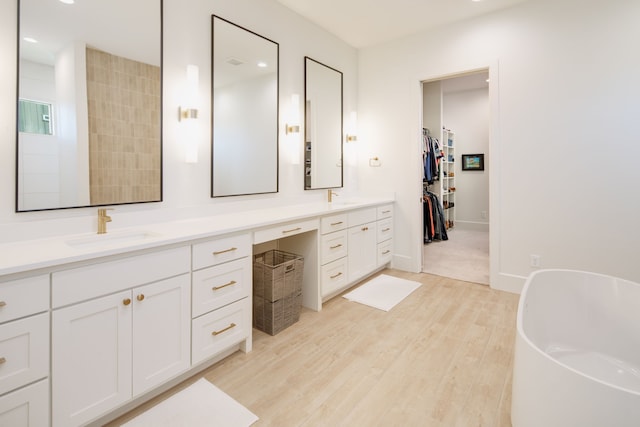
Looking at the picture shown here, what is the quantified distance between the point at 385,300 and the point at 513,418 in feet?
5.35

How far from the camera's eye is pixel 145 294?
5.27 feet

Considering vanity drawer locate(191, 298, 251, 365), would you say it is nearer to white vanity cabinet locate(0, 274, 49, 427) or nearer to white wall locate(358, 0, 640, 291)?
white vanity cabinet locate(0, 274, 49, 427)

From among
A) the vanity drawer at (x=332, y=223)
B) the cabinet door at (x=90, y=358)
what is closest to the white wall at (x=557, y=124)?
the vanity drawer at (x=332, y=223)

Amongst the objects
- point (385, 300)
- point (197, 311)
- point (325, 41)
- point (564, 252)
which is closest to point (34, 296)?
point (197, 311)

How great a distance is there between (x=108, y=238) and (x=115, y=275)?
48 centimetres

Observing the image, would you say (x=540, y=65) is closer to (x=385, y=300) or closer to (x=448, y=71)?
(x=448, y=71)

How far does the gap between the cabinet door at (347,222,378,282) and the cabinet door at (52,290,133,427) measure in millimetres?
2070

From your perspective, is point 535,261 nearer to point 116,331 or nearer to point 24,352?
point 116,331

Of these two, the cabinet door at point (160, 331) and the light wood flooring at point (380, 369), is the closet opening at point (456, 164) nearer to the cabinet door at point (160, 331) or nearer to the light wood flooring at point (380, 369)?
the light wood flooring at point (380, 369)

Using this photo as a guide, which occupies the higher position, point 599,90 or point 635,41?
point 635,41

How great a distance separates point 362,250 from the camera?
135 inches

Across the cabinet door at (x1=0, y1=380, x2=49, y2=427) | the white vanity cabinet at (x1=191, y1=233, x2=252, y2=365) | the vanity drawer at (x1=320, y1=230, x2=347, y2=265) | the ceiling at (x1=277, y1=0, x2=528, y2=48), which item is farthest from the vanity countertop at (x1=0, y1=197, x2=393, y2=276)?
the ceiling at (x1=277, y1=0, x2=528, y2=48)

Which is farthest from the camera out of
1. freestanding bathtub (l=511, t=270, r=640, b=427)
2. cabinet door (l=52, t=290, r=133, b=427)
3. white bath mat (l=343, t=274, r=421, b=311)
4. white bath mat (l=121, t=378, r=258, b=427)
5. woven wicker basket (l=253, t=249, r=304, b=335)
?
white bath mat (l=343, t=274, r=421, b=311)

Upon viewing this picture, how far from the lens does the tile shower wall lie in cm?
191
